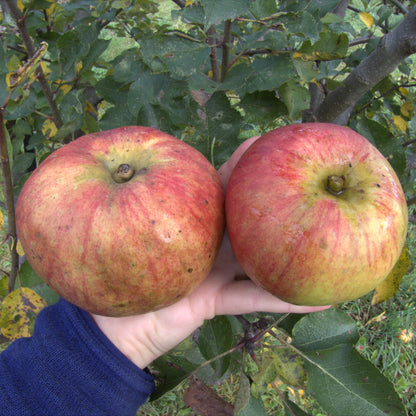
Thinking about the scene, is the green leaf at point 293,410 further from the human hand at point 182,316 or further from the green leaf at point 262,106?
the green leaf at point 262,106

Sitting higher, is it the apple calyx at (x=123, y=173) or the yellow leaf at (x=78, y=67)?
the yellow leaf at (x=78, y=67)

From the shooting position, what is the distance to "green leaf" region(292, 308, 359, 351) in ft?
4.23

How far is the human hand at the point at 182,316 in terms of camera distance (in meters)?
1.22

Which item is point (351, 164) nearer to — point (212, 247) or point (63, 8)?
point (212, 247)

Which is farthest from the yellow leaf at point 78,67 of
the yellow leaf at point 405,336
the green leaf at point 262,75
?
the yellow leaf at point 405,336

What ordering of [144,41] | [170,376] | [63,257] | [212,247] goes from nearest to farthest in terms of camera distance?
[63,257]
[212,247]
[144,41]
[170,376]

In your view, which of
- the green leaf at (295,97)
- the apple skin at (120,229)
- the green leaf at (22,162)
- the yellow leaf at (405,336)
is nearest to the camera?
the apple skin at (120,229)

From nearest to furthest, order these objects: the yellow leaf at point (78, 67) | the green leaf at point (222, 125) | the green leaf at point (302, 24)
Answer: the green leaf at point (302, 24) < the green leaf at point (222, 125) < the yellow leaf at point (78, 67)

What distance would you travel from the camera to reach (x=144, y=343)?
4.10 feet

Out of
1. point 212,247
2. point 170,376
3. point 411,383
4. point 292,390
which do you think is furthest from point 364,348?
point 212,247

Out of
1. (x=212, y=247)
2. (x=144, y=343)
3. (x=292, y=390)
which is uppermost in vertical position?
(x=212, y=247)

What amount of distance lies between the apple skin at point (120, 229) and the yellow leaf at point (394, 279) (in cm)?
60

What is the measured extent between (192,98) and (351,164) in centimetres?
57

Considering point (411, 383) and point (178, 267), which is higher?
point (178, 267)
